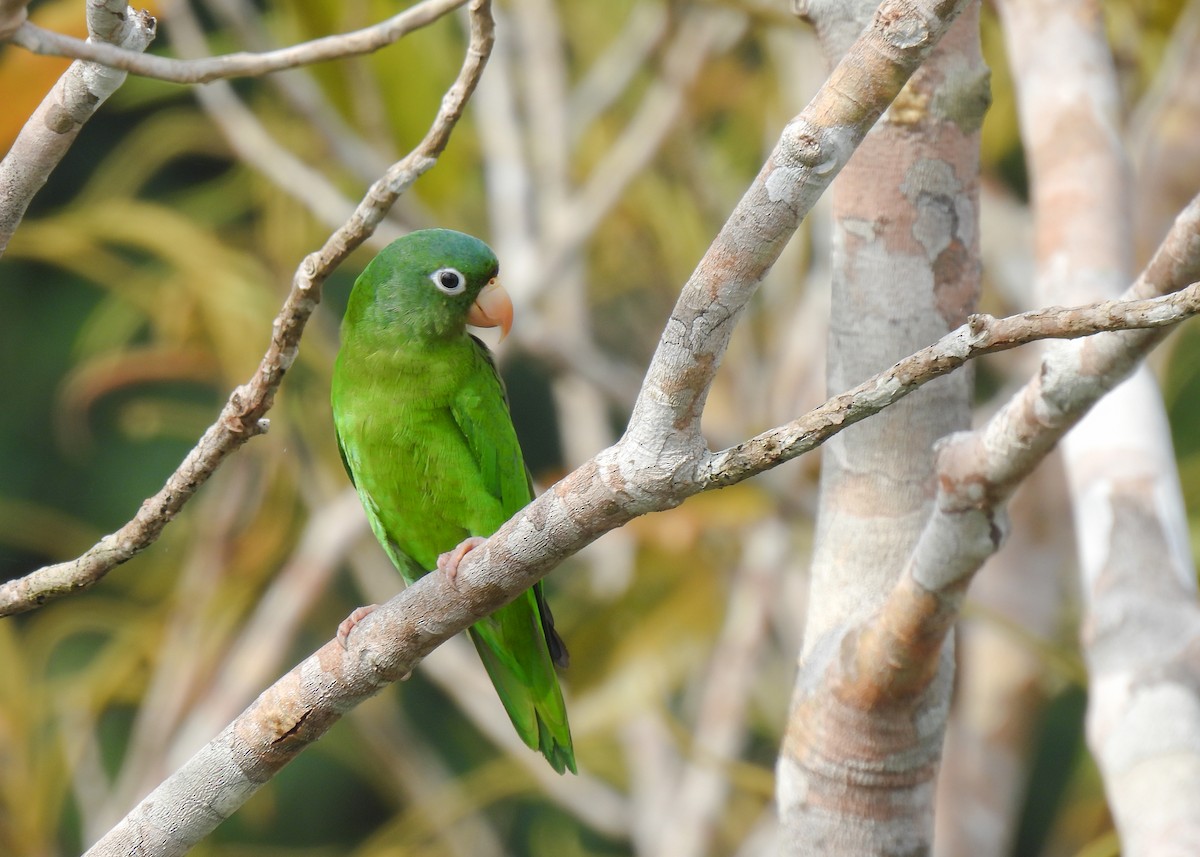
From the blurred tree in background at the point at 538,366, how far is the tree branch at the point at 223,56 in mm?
1385

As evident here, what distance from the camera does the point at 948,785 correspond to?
119 inches

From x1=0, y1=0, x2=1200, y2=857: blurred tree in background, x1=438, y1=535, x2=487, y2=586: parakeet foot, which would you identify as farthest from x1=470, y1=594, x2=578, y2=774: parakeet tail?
x1=0, y1=0, x2=1200, y2=857: blurred tree in background

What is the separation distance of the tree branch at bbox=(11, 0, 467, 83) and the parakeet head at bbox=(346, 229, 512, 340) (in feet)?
3.26

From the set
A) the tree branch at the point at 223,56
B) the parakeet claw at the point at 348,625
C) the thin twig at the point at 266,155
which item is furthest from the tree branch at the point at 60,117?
the thin twig at the point at 266,155

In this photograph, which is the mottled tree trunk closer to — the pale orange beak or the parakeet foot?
the parakeet foot

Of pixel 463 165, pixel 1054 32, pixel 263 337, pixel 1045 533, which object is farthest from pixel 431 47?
pixel 1045 533

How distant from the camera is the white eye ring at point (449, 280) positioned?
2.38 meters

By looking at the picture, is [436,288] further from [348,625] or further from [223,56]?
[223,56]

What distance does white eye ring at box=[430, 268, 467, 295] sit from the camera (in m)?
2.38

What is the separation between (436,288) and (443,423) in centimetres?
26

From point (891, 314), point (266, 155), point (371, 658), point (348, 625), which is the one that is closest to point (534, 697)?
point (348, 625)

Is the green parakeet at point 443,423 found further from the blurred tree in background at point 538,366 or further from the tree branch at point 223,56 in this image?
the tree branch at point 223,56

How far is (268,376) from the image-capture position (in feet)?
4.67

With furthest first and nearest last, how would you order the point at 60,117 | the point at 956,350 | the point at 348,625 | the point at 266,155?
the point at 266,155 < the point at 348,625 < the point at 60,117 < the point at 956,350
